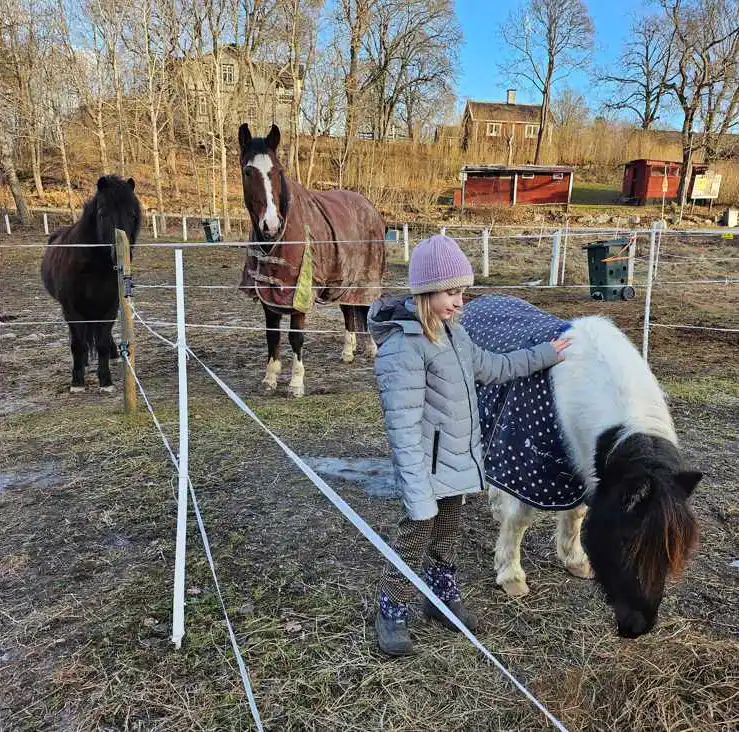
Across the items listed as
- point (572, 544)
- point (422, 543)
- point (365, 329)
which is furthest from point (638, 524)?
point (365, 329)

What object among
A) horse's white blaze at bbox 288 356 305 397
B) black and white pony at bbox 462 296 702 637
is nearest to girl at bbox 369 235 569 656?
black and white pony at bbox 462 296 702 637

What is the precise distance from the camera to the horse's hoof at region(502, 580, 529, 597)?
247 cm

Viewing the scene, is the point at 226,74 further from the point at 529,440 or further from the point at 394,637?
the point at 394,637

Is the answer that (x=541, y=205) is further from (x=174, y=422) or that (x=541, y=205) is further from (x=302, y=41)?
(x=174, y=422)

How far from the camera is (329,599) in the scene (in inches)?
94.7

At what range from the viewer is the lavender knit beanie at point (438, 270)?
1.89 metres

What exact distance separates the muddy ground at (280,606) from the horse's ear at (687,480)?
78 centimetres

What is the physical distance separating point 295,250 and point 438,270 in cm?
346

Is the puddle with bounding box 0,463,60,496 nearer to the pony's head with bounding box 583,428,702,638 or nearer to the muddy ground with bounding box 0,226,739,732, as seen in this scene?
the muddy ground with bounding box 0,226,739,732

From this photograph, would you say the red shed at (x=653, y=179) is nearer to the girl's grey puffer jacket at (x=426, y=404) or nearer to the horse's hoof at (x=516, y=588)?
the horse's hoof at (x=516, y=588)

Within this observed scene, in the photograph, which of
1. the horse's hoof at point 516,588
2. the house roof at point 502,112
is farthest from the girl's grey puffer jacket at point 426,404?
the house roof at point 502,112

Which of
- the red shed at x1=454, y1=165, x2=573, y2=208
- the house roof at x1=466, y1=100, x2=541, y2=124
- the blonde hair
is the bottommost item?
the blonde hair

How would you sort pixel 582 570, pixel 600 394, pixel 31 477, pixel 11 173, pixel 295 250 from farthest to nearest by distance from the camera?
pixel 11 173
pixel 295 250
pixel 31 477
pixel 582 570
pixel 600 394

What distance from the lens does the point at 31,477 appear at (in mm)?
3604
